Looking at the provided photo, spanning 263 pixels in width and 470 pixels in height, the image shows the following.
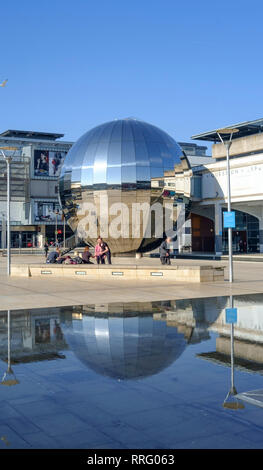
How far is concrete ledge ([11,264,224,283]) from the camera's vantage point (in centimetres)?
2095

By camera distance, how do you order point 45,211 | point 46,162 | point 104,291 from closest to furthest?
point 104,291 → point 45,211 → point 46,162

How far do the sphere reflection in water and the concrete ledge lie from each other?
930cm

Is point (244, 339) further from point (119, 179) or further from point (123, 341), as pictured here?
point (119, 179)

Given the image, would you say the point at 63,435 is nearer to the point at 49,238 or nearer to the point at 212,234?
the point at 212,234

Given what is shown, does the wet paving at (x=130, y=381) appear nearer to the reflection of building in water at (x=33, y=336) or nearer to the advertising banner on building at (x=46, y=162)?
the reflection of building in water at (x=33, y=336)

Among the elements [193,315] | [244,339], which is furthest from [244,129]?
[244,339]

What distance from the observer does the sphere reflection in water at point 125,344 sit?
24.4ft

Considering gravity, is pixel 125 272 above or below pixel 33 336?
above

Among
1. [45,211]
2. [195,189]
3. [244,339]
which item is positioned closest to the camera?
[244,339]

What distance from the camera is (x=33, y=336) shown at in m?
9.83

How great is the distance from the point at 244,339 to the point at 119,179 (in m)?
22.7

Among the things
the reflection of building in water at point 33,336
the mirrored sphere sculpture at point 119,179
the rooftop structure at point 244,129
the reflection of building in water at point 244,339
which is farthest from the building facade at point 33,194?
the reflection of building in water at point 244,339

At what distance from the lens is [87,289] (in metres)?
18.6
